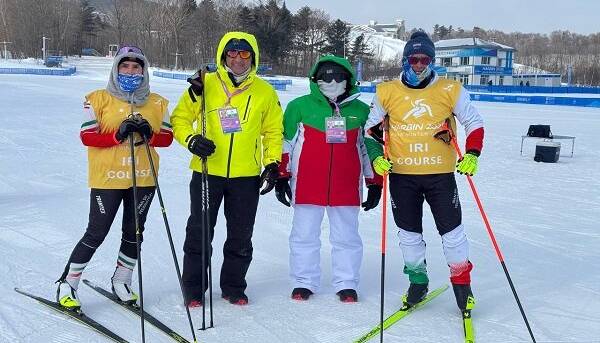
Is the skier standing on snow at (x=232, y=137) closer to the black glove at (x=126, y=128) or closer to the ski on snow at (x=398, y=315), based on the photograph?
the black glove at (x=126, y=128)

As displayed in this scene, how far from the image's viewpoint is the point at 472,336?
3.13 metres

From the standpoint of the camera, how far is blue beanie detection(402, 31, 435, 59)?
327 cm

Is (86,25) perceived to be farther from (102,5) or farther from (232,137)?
(232,137)

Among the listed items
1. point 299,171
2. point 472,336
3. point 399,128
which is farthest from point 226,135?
point 472,336

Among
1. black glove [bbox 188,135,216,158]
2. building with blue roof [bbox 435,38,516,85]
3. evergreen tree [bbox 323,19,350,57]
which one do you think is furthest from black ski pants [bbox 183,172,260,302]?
evergreen tree [bbox 323,19,350,57]

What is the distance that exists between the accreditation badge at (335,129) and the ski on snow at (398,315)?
3.65 ft

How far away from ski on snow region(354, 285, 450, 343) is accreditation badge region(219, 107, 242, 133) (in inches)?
54.8

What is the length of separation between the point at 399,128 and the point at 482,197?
4.15m

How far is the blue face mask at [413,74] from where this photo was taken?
3.30m

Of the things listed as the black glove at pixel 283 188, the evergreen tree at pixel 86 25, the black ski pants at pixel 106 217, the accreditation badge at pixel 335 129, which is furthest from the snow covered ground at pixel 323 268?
the evergreen tree at pixel 86 25

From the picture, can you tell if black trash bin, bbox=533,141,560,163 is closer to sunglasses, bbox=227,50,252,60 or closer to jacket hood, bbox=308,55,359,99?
jacket hood, bbox=308,55,359,99

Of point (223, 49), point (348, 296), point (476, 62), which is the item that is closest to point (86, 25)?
point (476, 62)

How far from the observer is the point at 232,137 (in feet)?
11.0

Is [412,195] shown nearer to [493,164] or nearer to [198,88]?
[198,88]
